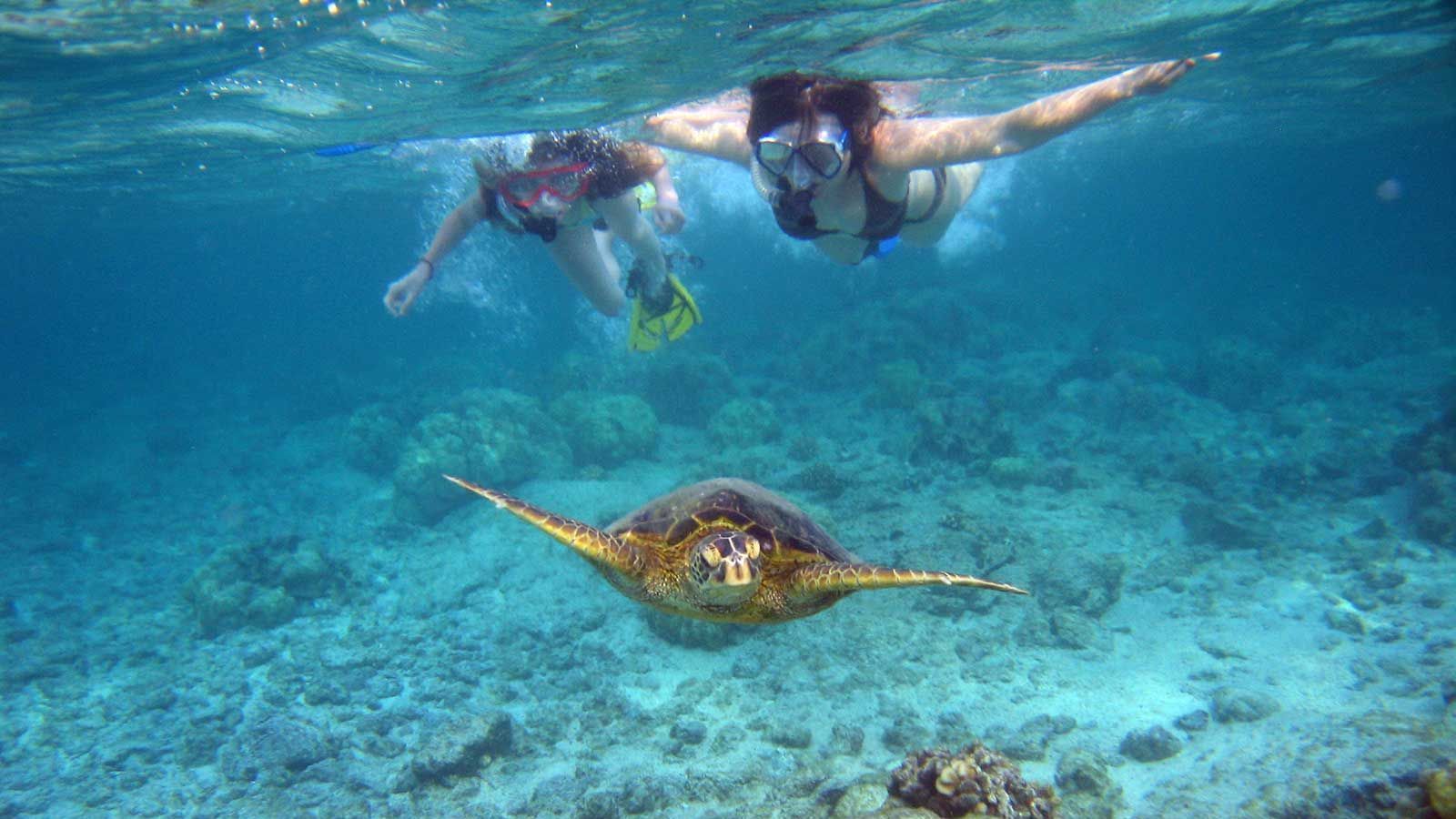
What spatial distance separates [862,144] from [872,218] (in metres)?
0.73

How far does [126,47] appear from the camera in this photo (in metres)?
8.66

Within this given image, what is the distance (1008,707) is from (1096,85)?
574 cm

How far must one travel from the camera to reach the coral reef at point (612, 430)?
1352cm

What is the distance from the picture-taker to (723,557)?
3096mm

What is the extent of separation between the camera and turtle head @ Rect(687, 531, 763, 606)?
3047mm

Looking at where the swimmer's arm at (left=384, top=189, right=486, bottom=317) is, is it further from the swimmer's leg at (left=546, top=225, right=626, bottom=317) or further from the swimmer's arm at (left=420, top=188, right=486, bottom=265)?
the swimmer's leg at (left=546, top=225, right=626, bottom=317)

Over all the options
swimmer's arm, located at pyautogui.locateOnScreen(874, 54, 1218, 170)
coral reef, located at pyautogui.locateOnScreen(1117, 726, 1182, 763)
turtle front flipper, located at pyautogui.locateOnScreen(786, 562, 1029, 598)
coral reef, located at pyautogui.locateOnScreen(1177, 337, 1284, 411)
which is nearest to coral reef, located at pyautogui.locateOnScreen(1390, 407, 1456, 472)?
coral reef, located at pyautogui.locateOnScreen(1177, 337, 1284, 411)

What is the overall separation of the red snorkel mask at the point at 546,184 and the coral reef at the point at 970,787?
6.64m

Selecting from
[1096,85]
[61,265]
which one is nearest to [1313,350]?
[1096,85]

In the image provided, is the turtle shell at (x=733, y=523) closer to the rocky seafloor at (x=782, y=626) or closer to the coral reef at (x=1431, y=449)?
the rocky seafloor at (x=782, y=626)

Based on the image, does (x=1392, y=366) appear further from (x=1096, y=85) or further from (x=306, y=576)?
(x=306, y=576)

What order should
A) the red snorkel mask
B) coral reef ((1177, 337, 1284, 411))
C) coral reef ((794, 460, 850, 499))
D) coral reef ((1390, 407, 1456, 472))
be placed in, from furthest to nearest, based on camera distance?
coral reef ((1177, 337, 1284, 411)) → coral reef ((794, 460, 850, 499)) → coral reef ((1390, 407, 1456, 472)) → the red snorkel mask

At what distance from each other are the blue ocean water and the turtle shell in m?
1.50

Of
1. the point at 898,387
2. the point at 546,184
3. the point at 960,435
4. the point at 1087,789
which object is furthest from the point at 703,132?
the point at 1087,789
